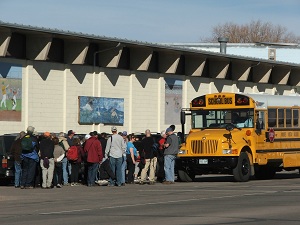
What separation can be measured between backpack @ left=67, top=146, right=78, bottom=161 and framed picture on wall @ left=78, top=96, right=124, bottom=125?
1069 centimetres

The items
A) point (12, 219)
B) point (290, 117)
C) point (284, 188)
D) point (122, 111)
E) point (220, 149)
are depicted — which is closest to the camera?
point (12, 219)

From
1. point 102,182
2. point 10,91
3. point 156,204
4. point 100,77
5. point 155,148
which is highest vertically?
point 100,77

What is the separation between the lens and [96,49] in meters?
42.4

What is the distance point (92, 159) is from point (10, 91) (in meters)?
8.08

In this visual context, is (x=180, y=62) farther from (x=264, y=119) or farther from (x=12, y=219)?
(x=12, y=219)

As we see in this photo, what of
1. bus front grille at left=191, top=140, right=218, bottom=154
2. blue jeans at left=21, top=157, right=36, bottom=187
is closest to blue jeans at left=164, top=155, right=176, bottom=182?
bus front grille at left=191, top=140, right=218, bottom=154

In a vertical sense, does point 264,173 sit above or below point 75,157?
below

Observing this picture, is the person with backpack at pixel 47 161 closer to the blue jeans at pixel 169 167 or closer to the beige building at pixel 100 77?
the blue jeans at pixel 169 167

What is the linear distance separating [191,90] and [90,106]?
892 cm

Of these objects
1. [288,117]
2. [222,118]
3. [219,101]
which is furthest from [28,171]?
[288,117]

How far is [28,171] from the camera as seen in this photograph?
28.8m

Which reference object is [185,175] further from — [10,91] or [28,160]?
[10,91]

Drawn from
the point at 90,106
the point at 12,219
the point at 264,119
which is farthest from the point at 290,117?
the point at 12,219

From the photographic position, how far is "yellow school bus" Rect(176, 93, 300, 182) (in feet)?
105
